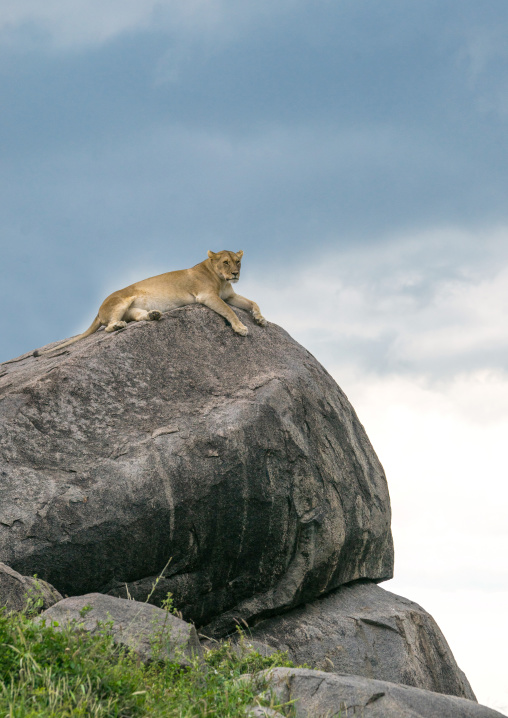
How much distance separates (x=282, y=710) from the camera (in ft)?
24.9

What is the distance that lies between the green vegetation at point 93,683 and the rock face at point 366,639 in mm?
4513

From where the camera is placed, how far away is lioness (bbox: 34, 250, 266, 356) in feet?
45.5

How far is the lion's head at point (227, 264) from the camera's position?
14.8 meters

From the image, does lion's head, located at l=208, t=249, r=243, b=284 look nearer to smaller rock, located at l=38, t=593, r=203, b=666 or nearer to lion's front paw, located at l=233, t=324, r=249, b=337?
lion's front paw, located at l=233, t=324, r=249, b=337

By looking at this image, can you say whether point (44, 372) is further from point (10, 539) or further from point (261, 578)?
point (261, 578)

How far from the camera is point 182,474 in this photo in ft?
37.9

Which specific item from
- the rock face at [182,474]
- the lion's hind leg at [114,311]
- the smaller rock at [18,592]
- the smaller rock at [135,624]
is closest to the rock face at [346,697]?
the smaller rock at [135,624]

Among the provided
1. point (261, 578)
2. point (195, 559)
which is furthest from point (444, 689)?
point (195, 559)

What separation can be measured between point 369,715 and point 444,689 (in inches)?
268

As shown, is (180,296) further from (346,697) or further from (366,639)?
(346,697)

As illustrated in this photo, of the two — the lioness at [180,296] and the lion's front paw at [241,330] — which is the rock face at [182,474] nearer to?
the lion's front paw at [241,330]

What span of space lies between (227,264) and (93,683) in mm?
9130

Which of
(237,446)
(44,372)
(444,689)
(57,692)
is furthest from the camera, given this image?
(444,689)

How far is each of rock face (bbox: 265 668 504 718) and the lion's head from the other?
8.15 metres
